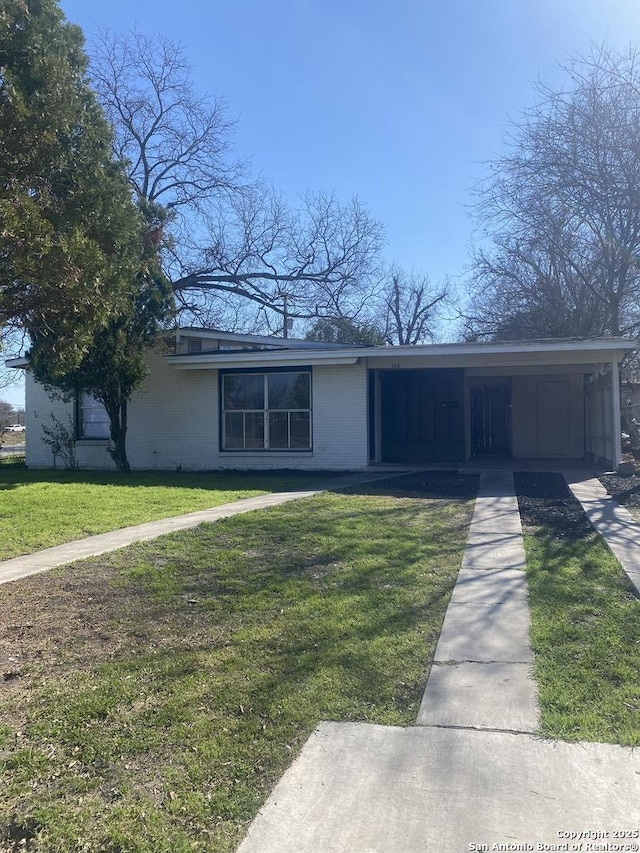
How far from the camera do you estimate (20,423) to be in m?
52.1

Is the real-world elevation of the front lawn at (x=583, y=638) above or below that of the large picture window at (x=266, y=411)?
below

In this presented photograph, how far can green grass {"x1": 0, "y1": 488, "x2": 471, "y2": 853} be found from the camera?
2.78m

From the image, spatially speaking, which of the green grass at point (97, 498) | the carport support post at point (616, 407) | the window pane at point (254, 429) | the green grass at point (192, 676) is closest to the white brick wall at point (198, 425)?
the window pane at point (254, 429)

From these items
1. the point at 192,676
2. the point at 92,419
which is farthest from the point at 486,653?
the point at 92,419

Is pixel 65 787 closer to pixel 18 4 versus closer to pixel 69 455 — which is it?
pixel 18 4

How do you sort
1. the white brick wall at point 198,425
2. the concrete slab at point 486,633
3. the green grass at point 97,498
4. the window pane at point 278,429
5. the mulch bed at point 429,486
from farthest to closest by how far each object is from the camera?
the window pane at point 278,429 → the white brick wall at point 198,425 → the mulch bed at point 429,486 → the green grass at point 97,498 → the concrete slab at point 486,633

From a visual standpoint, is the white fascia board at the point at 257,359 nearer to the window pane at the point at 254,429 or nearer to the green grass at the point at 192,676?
the window pane at the point at 254,429

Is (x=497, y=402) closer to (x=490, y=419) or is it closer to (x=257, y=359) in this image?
(x=490, y=419)

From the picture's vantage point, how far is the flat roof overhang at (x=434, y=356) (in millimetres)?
14320

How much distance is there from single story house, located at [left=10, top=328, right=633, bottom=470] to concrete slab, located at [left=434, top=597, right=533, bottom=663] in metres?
9.93

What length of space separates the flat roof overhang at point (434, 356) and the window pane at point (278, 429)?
4.16 feet

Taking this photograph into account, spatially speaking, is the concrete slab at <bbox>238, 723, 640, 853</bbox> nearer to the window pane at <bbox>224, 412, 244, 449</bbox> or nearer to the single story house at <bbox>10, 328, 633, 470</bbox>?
the single story house at <bbox>10, 328, 633, 470</bbox>

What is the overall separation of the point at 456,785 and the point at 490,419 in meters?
18.3

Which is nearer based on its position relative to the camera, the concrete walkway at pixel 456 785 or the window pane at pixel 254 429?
the concrete walkway at pixel 456 785
